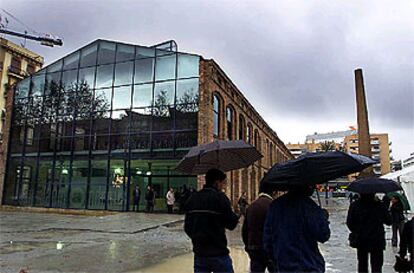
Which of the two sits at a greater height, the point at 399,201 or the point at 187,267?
the point at 399,201

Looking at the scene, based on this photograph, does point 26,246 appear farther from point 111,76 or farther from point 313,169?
point 111,76

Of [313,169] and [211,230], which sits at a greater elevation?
[313,169]

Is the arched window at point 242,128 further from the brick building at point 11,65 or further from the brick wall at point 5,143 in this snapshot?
the brick building at point 11,65

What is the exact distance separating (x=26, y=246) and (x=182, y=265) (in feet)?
17.0

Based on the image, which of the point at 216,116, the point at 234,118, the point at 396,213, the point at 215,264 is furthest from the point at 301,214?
the point at 234,118

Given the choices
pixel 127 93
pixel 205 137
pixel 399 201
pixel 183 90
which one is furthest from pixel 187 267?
pixel 127 93

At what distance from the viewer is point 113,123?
2062cm

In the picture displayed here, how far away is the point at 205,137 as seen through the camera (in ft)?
59.8

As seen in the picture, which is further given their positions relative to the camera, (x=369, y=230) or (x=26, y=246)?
(x=26, y=246)

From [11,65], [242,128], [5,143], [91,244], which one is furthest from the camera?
[11,65]

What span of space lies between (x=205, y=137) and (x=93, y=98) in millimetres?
8244

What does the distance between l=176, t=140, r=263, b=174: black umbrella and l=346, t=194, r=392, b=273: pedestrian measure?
1731 millimetres

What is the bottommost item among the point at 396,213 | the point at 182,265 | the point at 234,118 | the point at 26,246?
the point at 26,246

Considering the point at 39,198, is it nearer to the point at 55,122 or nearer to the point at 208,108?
the point at 55,122
